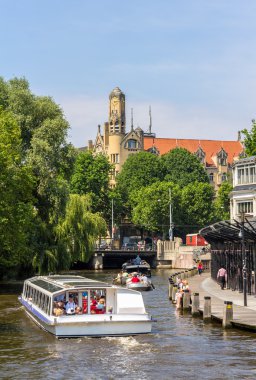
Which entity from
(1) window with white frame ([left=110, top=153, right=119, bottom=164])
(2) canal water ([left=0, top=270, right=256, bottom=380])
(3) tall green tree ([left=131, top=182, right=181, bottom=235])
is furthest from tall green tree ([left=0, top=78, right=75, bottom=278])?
(1) window with white frame ([left=110, top=153, right=119, bottom=164])

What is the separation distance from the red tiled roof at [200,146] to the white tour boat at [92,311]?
144849mm

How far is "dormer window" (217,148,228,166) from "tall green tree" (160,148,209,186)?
32.6m

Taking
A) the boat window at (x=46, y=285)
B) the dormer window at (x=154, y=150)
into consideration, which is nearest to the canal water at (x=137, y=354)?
the boat window at (x=46, y=285)

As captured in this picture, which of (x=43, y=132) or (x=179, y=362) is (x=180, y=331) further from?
(x=43, y=132)

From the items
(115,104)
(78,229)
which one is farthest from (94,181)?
(78,229)

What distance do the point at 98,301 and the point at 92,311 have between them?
617 millimetres

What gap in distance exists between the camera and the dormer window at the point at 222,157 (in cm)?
18625

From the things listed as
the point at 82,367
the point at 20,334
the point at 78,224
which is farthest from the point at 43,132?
the point at 82,367

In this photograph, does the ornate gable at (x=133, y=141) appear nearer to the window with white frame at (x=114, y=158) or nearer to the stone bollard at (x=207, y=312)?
the window with white frame at (x=114, y=158)

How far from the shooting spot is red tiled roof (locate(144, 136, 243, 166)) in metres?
185

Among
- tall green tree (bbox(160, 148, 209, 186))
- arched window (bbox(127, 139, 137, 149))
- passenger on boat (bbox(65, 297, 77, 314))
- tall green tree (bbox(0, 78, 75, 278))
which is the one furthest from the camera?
arched window (bbox(127, 139, 137, 149))

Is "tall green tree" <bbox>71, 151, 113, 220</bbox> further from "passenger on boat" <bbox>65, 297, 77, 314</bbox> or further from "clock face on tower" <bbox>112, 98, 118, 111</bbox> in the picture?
"passenger on boat" <bbox>65, 297, 77, 314</bbox>

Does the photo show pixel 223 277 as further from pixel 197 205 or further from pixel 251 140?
pixel 197 205

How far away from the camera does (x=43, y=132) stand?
71.2 meters
